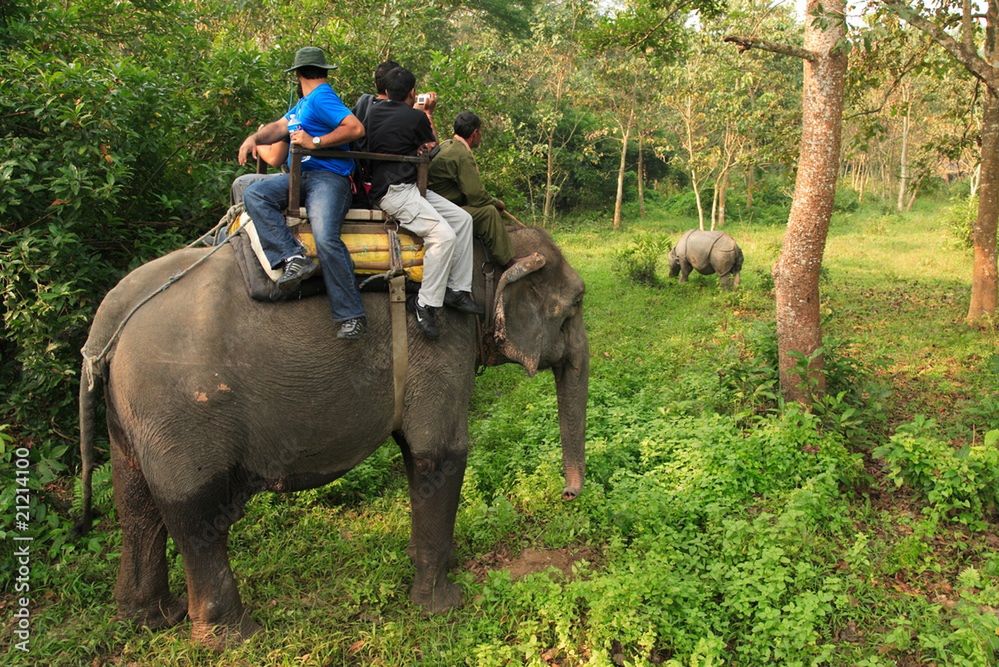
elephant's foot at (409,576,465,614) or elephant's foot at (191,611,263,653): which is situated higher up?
elephant's foot at (191,611,263,653)

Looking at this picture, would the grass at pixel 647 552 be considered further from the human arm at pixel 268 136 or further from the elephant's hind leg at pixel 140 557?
the human arm at pixel 268 136

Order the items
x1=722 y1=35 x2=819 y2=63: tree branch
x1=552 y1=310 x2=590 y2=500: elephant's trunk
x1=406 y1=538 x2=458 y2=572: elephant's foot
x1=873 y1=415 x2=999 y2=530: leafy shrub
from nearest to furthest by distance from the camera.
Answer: x1=406 y1=538 x2=458 y2=572: elephant's foot
x1=552 y1=310 x2=590 y2=500: elephant's trunk
x1=873 y1=415 x2=999 y2=530: leafy shrub
x1=722 y1=35 x2=819 y2=63: tree branch

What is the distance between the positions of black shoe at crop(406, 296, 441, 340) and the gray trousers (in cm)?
5

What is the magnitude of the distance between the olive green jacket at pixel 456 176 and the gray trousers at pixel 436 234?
195mm

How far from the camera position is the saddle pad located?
12.3 ft

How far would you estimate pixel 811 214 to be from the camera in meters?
6.23

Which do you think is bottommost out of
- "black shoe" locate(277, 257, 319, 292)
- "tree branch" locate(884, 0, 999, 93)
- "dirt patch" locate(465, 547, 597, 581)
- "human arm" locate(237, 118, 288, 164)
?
"dirt patch" locate(465, 547, 597, 581)

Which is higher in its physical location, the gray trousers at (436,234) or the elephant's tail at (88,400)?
the gray trousers at (436,234)

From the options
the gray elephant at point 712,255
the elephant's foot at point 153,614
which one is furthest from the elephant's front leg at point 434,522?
the gray elephant at point 712,255

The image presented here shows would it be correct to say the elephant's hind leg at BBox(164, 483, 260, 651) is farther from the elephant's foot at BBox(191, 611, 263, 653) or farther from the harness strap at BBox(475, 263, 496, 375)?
the harness strap at BBox(475, 263, 496, 375)

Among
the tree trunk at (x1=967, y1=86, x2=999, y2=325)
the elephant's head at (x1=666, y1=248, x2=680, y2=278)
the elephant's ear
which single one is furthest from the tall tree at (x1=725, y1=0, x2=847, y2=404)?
the elephant's head at (x1=666, y1=248, x2=680, y2=278)

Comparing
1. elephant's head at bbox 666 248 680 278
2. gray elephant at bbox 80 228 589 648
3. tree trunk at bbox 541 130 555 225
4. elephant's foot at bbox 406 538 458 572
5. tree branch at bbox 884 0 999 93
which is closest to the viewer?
gray elephant at bbox 80 228 589 648

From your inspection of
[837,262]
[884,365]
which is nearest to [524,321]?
[884,365]

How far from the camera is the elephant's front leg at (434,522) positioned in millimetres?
4105
